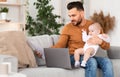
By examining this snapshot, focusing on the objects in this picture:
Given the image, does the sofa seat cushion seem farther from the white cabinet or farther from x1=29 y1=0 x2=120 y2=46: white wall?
x1=29 y1=0 x2=120 y2=46: white wall

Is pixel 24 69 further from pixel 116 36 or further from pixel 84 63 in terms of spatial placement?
pixel 116 36

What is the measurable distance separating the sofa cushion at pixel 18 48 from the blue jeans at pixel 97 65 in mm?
465

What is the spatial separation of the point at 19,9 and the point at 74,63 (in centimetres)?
304

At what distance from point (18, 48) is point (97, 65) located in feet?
2.89

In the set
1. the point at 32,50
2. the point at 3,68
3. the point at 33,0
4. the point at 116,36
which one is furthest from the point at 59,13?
the point at 3,68

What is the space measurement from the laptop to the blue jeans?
6.2 inches

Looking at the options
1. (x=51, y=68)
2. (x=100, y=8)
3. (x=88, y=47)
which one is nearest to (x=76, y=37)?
(x=88, y=47)

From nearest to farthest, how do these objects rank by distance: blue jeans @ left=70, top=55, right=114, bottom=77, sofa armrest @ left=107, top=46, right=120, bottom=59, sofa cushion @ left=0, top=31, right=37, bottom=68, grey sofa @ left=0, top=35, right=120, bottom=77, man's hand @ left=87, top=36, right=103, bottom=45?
grey sofa @ left=0, top=35, right=120, bottom=77, sofa cushion @ left=0, top=31, right=37, bottom=68, blue jeans @ left=70, top=55, right=114, bottom=77, man's hand @ left=87, top=36, right=103, bottom=45, sofa armrest @ left=107, top=46, right=120, bottom=59

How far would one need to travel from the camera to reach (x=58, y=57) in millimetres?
2979

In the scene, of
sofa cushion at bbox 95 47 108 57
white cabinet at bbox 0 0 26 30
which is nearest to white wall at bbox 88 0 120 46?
white cabinet at bbox 0 0 26 30

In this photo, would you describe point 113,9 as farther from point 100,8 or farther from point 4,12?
point 4,12

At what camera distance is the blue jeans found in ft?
9.61

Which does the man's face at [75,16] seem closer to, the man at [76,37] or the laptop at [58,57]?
the man at [76,37]

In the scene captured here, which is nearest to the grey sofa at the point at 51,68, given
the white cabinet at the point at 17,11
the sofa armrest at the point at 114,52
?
the sofa armrest at the point at 114,52
